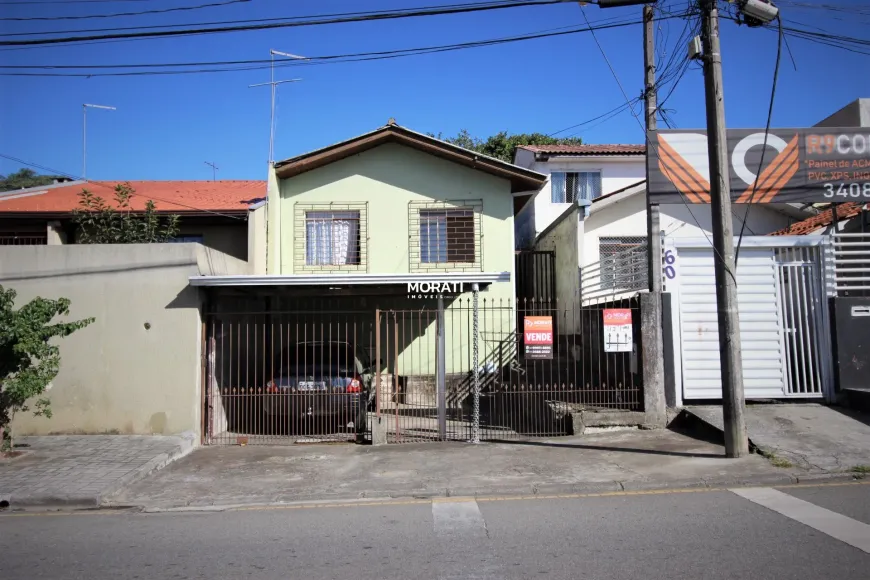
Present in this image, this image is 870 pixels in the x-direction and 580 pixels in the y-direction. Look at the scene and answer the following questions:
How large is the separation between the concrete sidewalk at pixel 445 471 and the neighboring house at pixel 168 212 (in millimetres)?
6304

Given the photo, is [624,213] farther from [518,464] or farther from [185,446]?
[185,446]

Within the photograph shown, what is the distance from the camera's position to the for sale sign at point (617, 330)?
10266mm

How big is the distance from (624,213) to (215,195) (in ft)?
37.2

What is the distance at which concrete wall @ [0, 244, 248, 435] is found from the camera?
981 cm

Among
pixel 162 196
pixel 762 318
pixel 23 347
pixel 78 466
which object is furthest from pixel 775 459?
pixel 162 196

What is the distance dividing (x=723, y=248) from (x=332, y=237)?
929 centimetres

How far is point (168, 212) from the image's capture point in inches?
544

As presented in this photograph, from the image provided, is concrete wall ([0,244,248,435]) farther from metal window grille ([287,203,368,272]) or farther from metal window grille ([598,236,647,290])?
metal window grille ([598,236,647,290])

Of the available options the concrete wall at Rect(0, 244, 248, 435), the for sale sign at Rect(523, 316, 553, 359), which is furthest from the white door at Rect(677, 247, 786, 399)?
the concrete wall at Rect(0, 244, 248, 435)

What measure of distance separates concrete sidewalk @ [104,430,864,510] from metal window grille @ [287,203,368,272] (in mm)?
5996

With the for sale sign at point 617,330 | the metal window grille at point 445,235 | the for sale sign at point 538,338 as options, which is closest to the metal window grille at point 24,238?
the metal window grille at point 445,235

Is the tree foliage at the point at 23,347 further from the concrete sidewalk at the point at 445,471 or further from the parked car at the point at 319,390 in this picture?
the parked car at the point at 319,390

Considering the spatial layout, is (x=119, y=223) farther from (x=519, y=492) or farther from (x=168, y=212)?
(x=519, y=492)

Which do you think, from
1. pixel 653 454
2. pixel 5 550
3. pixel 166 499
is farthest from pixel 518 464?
pixel 5 550
